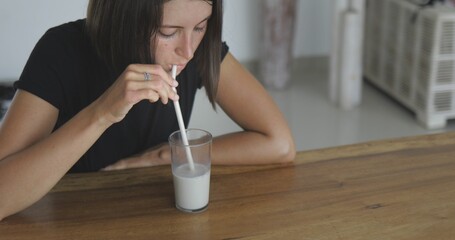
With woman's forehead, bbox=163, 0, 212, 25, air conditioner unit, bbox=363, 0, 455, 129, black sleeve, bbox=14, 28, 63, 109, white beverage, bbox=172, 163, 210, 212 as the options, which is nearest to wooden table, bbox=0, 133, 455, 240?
white beverage, bbox=172, 163, 210, 212

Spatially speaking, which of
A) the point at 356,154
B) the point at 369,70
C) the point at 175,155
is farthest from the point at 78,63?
the point at 369,70

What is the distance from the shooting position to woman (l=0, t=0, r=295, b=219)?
37.4 inches

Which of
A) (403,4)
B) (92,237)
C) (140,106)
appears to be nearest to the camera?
(92,237)

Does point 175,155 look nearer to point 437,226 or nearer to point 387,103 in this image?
point 437,226

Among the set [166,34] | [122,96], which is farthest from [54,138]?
[166,34]

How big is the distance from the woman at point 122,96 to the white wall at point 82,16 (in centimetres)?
182

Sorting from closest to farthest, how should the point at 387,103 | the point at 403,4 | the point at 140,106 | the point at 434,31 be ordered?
the point at 140,106
the point at 434,31
the point at 403,4
the point at 387,103

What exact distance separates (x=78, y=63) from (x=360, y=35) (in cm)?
198

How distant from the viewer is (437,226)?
35.9 inches

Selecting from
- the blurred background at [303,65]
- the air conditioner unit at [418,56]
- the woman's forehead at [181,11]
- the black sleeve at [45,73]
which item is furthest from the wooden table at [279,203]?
the air conditioner unit at [418,56]

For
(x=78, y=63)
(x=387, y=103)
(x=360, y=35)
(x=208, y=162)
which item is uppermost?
(x=78, y=63)

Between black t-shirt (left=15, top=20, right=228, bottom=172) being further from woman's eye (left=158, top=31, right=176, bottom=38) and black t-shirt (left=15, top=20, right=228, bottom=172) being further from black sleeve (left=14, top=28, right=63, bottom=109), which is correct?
woman's eye (left=158, top=31, right=176, bottom=38)

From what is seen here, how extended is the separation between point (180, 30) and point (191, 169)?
24cm

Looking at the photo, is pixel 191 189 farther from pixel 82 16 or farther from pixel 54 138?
pixel 82 16
